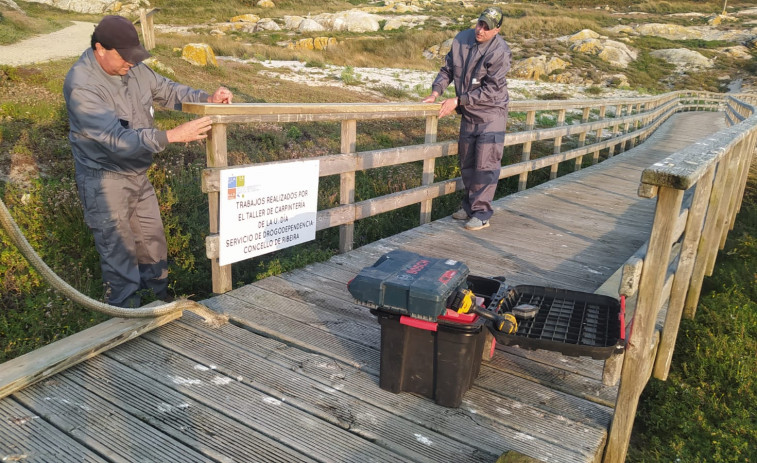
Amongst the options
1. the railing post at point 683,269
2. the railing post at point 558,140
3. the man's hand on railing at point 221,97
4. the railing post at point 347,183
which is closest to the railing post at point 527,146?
the railing post at point 558,140

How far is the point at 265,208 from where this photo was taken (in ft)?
13.0

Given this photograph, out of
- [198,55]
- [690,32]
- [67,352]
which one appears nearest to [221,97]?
[67,352]

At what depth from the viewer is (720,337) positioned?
4.45 meters

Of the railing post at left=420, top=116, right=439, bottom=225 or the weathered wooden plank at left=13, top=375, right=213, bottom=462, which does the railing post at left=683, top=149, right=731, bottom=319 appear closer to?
the railing post at left=420, top=116, right=439, bottom=225

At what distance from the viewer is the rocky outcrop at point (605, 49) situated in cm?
3847

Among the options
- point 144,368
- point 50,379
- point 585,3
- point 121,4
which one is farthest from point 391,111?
point 585,3

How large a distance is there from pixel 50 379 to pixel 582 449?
8.14 feet

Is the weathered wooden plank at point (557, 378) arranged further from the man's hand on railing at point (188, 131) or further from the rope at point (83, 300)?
the man's hand on railing at point (188, 131)

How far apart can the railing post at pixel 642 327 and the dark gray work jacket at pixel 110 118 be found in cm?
266

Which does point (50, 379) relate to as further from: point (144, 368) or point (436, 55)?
point (436, 55)

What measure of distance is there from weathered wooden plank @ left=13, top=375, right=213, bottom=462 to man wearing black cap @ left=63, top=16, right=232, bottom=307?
1226 mm

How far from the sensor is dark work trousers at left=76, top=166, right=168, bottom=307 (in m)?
3.58

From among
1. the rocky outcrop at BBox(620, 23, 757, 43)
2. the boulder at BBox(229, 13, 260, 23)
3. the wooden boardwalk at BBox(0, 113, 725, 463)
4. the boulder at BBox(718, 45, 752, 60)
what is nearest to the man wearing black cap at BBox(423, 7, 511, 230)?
the wooden boardwalk at BBox(0, 113, 725, 463)

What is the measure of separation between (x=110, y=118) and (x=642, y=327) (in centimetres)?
309
